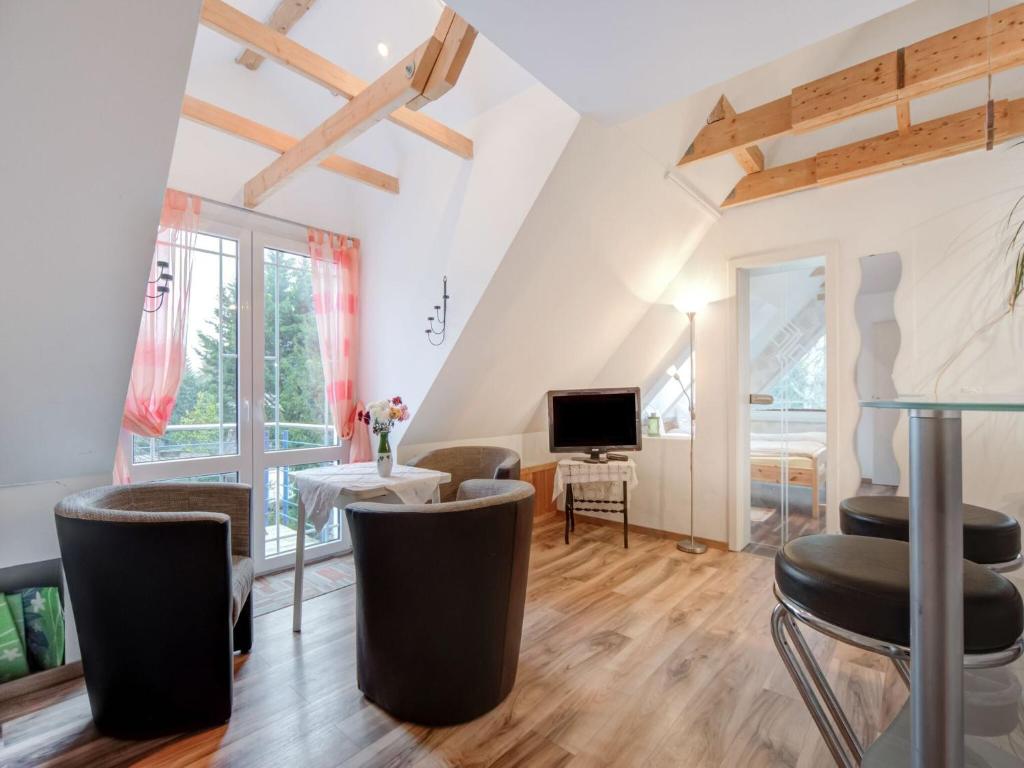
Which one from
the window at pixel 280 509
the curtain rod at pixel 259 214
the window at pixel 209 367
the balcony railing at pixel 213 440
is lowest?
the window at pixel 280 509

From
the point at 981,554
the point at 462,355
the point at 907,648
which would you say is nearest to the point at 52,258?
the point at 462,355

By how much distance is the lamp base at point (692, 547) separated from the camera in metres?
3.67

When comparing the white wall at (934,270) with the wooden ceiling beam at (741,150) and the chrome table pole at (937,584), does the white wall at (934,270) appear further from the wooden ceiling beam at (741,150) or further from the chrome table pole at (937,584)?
the chrome table pole at (937,584)

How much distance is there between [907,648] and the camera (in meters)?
0.94

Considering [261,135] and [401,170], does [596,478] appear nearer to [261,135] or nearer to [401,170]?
[401,170]

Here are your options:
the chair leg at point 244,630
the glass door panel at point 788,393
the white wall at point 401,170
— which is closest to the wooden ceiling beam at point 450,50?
the white wall at point 401,170

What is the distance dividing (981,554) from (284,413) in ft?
11.8

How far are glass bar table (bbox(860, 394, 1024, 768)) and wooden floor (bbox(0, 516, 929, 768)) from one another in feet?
3.16

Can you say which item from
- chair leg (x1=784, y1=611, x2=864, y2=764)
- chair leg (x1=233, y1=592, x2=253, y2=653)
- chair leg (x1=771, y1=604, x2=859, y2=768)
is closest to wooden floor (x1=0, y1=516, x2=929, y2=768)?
chair leg (x1=233, y1=592, x2=253, y2=653)

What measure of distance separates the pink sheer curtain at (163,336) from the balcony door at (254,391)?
0.15 meters

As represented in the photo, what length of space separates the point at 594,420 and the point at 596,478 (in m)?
0.49

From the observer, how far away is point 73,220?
1.67 m

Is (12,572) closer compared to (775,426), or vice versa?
(12,572)

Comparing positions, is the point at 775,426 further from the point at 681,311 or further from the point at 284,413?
the point at 284,413
